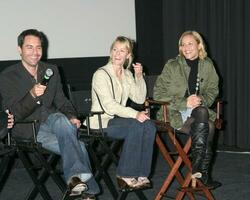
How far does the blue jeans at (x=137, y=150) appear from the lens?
3.39m

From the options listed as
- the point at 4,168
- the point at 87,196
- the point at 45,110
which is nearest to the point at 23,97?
the point at 45,110

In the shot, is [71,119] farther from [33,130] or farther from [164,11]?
[164,11]

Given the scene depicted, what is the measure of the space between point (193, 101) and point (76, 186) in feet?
3.72

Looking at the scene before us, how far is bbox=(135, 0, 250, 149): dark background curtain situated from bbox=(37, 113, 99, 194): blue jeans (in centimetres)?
266

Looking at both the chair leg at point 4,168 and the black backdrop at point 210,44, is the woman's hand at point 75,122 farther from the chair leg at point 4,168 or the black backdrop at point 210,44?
the black backdrop at point 210,44

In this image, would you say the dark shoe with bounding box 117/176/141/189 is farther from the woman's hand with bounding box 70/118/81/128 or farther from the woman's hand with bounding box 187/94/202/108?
the woman's hand with bounding box 187/94/202/108

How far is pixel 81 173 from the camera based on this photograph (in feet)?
10.4

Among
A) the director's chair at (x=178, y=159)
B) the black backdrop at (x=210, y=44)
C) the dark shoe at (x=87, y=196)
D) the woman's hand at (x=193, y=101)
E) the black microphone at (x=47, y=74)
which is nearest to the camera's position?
the black microphone at (x=47, y=74)

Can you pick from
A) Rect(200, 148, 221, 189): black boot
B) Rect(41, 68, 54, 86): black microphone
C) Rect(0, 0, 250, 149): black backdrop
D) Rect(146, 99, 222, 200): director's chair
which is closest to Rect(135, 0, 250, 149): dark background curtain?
Rect(0, 0, 250, 149): black backdrop

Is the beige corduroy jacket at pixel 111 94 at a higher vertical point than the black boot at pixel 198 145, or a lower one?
higher

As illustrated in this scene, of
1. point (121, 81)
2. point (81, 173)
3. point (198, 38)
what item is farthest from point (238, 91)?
point (81, 173)

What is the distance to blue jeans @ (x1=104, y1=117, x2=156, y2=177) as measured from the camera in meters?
3.39

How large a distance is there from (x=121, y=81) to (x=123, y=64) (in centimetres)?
16

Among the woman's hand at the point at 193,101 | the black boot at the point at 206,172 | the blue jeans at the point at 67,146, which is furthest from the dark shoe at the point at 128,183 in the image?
the woman's hand at the point at 193,101
